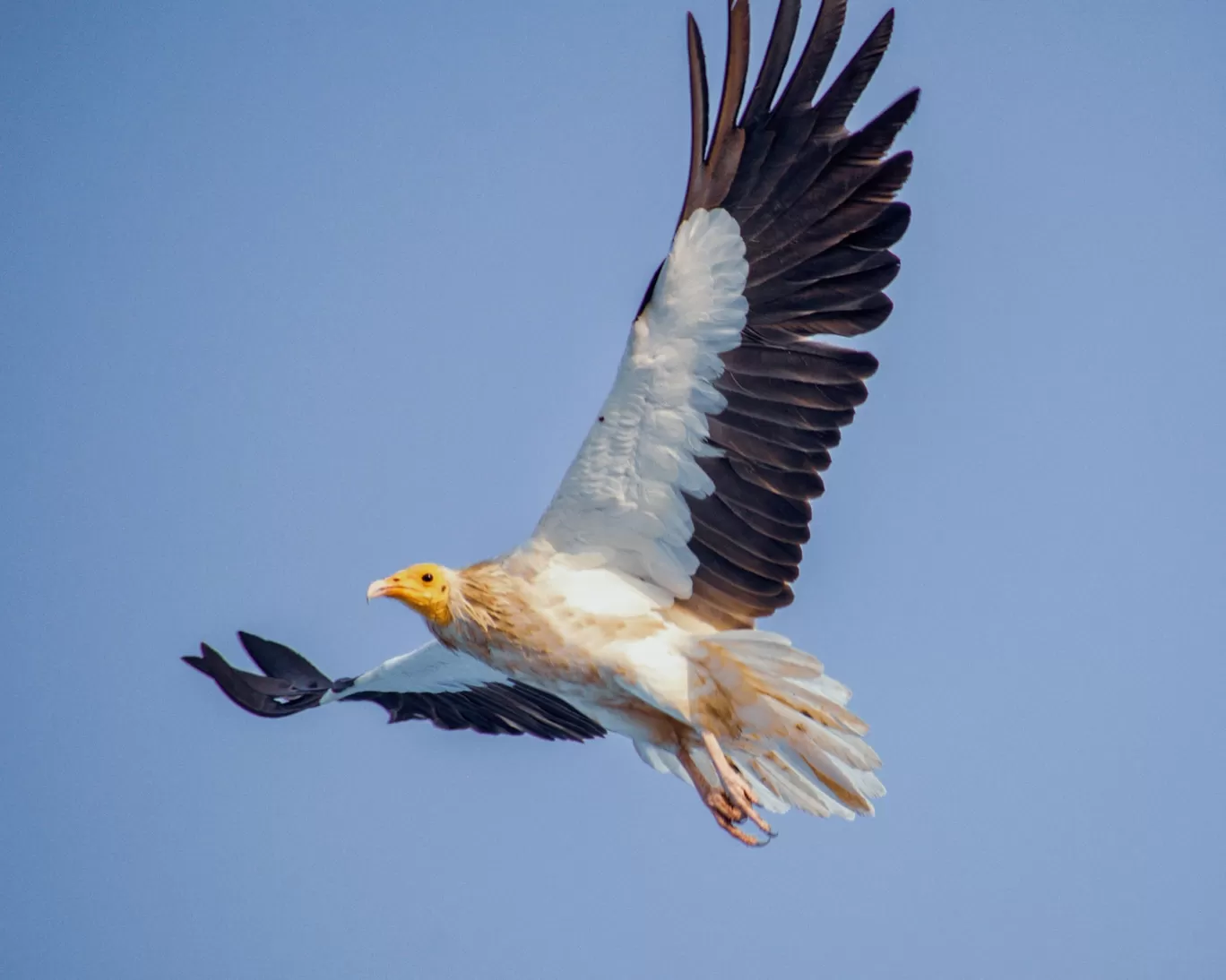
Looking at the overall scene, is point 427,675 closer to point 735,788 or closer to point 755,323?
point 735,788

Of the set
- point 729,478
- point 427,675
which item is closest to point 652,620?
point 729,478

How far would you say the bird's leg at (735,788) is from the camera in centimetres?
670

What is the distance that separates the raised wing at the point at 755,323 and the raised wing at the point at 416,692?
155 centimetres

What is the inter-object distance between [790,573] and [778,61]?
218 cm

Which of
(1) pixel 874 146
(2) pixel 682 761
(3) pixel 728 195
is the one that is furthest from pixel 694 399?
(2) pixel 682 761

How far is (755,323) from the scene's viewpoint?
6.43 metres

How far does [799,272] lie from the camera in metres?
6.35

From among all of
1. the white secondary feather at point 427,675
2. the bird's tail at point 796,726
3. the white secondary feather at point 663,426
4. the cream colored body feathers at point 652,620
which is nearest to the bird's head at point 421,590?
the cream colored body feathers at point 652,620

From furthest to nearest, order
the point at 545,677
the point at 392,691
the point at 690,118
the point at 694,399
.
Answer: the point at 392,691, the point at 545,677, the point at 694,399, the point at 690,118

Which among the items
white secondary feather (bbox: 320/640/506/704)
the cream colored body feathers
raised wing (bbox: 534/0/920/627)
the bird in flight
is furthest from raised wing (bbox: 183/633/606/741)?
raised wing (bbox: 534/0/920/627)

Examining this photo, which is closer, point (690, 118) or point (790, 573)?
point (690, 118)

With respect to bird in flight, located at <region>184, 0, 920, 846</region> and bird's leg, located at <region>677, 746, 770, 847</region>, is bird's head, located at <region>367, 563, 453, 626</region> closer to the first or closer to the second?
bird in flight, located at <region>184, 0, 920, 846</region>

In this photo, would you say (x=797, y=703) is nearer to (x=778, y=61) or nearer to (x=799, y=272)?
(x=799, y=272)

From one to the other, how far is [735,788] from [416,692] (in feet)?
8.22
